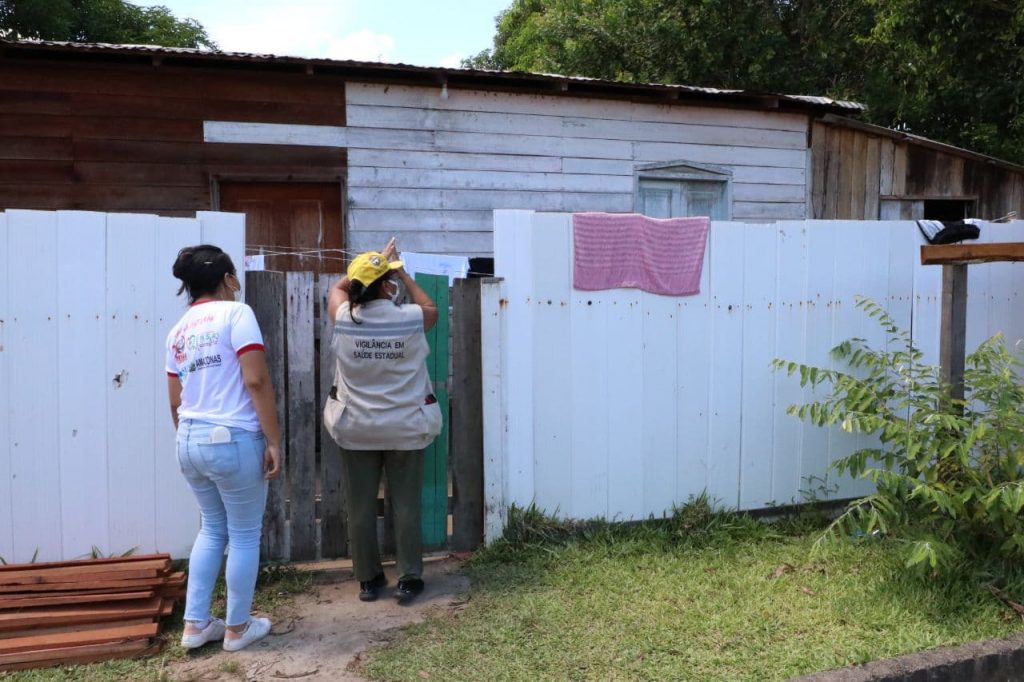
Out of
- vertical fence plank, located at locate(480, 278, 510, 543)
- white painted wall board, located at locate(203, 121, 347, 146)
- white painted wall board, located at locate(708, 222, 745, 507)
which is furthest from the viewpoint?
white painted wall board, located at locate(203, 121, 347, 146)

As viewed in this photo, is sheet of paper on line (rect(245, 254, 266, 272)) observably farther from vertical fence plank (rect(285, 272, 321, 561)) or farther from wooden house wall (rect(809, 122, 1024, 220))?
wooden house wall (rect(809, 122, 1024, 220))

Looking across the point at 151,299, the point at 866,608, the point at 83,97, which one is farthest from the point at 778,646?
the point at 83,97

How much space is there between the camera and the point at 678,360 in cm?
471

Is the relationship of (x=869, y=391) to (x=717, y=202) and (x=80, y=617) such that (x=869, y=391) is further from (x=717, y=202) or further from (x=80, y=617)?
(x=717, y=202)

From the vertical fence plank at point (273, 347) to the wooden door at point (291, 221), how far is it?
3042mm

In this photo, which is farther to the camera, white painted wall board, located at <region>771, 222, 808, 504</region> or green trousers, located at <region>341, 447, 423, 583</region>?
white painted wall board, located at <region>771, 222, 808, 504</region>

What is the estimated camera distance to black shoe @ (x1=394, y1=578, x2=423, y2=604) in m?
3.92

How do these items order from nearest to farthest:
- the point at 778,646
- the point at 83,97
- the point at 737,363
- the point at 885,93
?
the point at 778,646 < the point at 737,363 < the point at 83,97 < the point at 885,93

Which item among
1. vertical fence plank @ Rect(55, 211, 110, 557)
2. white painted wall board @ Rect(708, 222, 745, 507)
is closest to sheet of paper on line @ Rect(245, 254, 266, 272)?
vertical fence plank @ Rect(55, 211, 110, 557)

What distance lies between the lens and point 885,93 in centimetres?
1427

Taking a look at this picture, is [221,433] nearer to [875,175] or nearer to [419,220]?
[419,220]

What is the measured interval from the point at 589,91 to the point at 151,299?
5383mm

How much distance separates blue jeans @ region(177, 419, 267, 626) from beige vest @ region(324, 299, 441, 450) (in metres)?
0.53

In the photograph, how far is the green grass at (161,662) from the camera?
→ 3.20m
